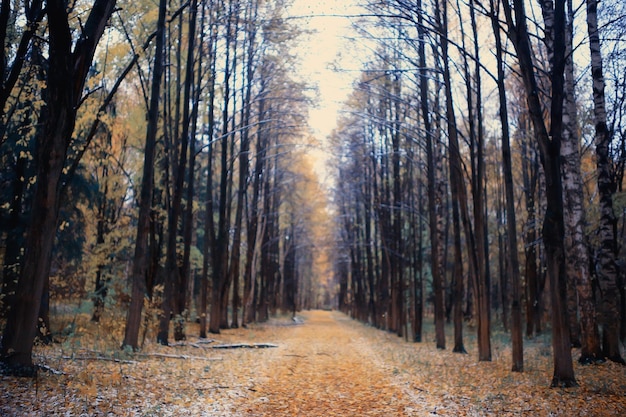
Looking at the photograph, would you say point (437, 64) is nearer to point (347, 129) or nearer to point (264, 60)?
point (264, 60)

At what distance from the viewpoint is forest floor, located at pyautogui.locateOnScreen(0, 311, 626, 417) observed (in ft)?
19.9

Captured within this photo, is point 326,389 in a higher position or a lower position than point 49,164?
lower

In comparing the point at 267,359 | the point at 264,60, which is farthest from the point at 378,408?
the point at 264,60

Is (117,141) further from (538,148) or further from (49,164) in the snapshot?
(538,148)

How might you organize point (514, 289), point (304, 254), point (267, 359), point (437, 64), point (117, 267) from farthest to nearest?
1. point (304, 254)
2. point (117, 267)
3. point (437, 64)
4. point (267, 359)
5. point (514, 289)

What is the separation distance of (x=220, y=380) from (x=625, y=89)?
1405 centimetres

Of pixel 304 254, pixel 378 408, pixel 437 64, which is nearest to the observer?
pixel 378 408

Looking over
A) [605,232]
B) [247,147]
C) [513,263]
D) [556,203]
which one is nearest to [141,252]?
[513,263]

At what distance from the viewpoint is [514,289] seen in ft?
33.2

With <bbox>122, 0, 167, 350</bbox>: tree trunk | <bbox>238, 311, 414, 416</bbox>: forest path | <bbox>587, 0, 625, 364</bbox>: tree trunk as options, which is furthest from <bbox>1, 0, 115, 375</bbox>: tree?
<bbox>587, 0, 625, 364</bbox>: tree trunk

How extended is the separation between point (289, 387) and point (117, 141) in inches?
598

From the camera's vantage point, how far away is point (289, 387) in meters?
8.09

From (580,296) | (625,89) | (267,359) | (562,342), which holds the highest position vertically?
(625,89)

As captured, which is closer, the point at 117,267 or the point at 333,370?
the point at 333,370
